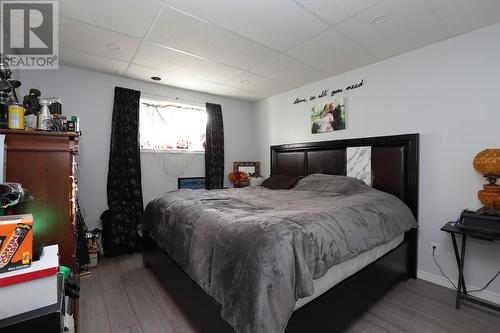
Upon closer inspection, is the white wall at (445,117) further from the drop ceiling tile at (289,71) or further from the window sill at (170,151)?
the window sill at (170,151)

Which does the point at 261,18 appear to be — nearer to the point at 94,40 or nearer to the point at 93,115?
the point at 94,40

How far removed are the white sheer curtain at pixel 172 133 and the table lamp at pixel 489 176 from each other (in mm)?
3543

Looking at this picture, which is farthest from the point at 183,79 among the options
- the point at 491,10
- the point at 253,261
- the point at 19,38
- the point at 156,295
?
the point at 491,10

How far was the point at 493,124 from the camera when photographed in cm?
207

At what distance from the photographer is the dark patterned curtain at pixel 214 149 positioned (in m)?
4.05

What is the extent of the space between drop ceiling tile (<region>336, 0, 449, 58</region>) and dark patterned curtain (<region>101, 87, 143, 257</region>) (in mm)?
2905

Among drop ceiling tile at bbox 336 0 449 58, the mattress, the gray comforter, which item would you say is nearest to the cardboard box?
the gray comforter

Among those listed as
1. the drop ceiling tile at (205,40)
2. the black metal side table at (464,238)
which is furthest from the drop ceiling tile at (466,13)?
the black metal side table at (464,238)

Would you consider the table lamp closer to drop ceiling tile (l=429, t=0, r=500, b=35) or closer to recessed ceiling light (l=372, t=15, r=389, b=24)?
drop ceiling tile (l=429, t=0, r=500, b=35)

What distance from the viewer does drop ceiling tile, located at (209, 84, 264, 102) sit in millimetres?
3830

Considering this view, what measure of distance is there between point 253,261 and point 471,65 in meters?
2.74

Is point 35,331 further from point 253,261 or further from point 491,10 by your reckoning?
point 491,10

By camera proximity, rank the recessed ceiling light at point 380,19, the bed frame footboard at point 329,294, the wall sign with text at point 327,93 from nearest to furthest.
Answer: the bed frame footboard at point 329,294 → the recessed ceiling light at point 380,19 → the wall sign with text at point 327,93

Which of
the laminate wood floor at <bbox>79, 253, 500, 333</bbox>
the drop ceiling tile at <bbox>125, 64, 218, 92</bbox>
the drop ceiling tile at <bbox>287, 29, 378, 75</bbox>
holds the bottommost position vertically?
the laminate wood floor at <bbox>79, 253, 500, 333</bbox>
